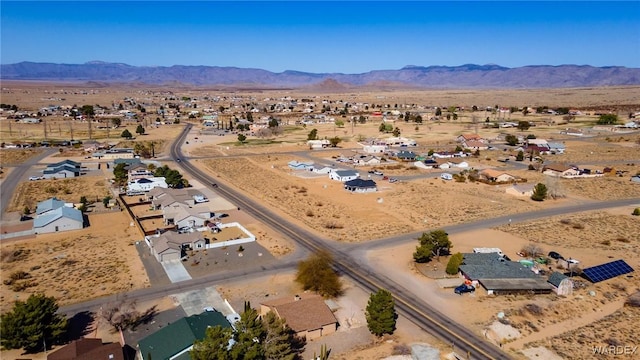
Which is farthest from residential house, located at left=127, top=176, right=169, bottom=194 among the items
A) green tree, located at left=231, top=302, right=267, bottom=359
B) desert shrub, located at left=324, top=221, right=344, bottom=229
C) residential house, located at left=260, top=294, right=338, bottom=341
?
green tree, located at left=231, top=302, right=267, bottom=359

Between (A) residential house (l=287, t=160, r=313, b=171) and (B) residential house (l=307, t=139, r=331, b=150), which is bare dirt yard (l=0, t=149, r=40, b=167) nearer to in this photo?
(A) residential house (l=287, t=160, r=313, b=171)

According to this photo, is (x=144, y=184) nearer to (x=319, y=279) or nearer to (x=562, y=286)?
(x=319, y=279)

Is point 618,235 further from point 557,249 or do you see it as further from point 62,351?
point 62,351

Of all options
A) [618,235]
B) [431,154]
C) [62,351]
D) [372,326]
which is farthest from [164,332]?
[431,154]

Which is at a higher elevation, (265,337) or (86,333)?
(265,337)

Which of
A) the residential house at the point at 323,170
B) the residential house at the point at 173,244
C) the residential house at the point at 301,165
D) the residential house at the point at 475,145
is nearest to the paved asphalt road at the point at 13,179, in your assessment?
the residential house at the point at 173,244

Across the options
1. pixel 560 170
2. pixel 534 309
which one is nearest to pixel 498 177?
pixel 560 170
